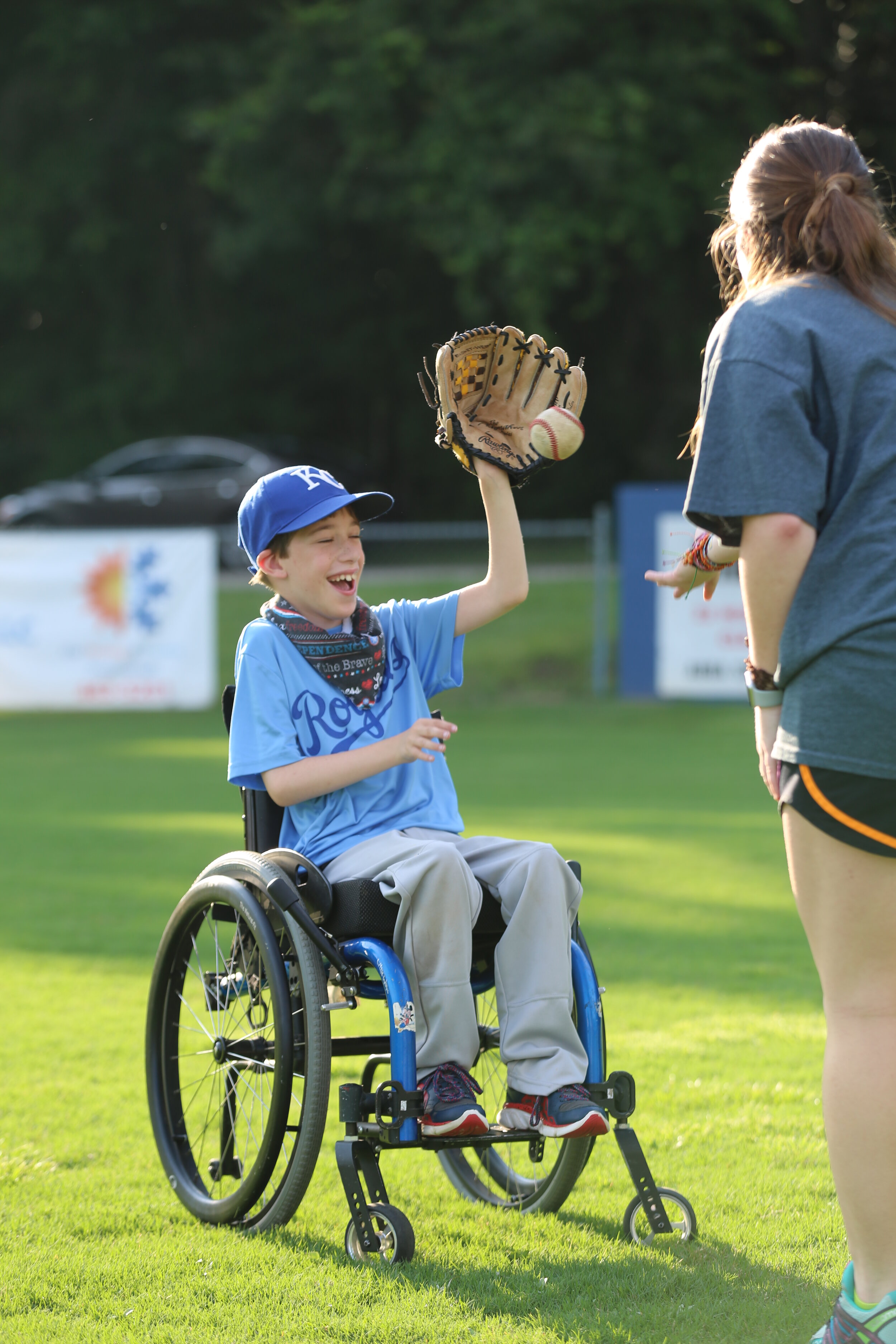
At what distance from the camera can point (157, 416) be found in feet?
94.1

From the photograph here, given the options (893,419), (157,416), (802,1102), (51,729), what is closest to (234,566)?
(51,729)

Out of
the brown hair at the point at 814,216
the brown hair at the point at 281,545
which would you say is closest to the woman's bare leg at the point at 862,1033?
the brown hair at the point at 814,216

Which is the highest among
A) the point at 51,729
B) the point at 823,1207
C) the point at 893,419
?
the point at 893,419

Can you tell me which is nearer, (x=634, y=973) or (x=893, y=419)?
(x=893, y=419)

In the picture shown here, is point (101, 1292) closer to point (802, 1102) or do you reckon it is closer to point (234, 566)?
point (802, 1102)

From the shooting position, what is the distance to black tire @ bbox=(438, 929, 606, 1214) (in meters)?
3.35

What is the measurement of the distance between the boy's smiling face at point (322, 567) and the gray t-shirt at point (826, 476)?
122 centimetres

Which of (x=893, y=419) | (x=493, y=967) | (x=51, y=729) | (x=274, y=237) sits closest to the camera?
(x=893, y=419)

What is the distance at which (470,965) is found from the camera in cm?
307

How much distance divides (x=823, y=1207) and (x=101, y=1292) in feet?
5.04

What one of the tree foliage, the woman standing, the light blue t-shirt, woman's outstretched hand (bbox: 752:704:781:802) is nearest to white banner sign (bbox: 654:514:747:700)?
A: the tree foliage

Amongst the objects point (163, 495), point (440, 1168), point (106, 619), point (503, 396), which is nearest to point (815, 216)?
point (503, 396)

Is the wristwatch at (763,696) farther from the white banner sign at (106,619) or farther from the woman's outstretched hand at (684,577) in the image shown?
the white banner sign at (106,619)

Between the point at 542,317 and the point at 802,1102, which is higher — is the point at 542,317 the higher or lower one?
the higher one
